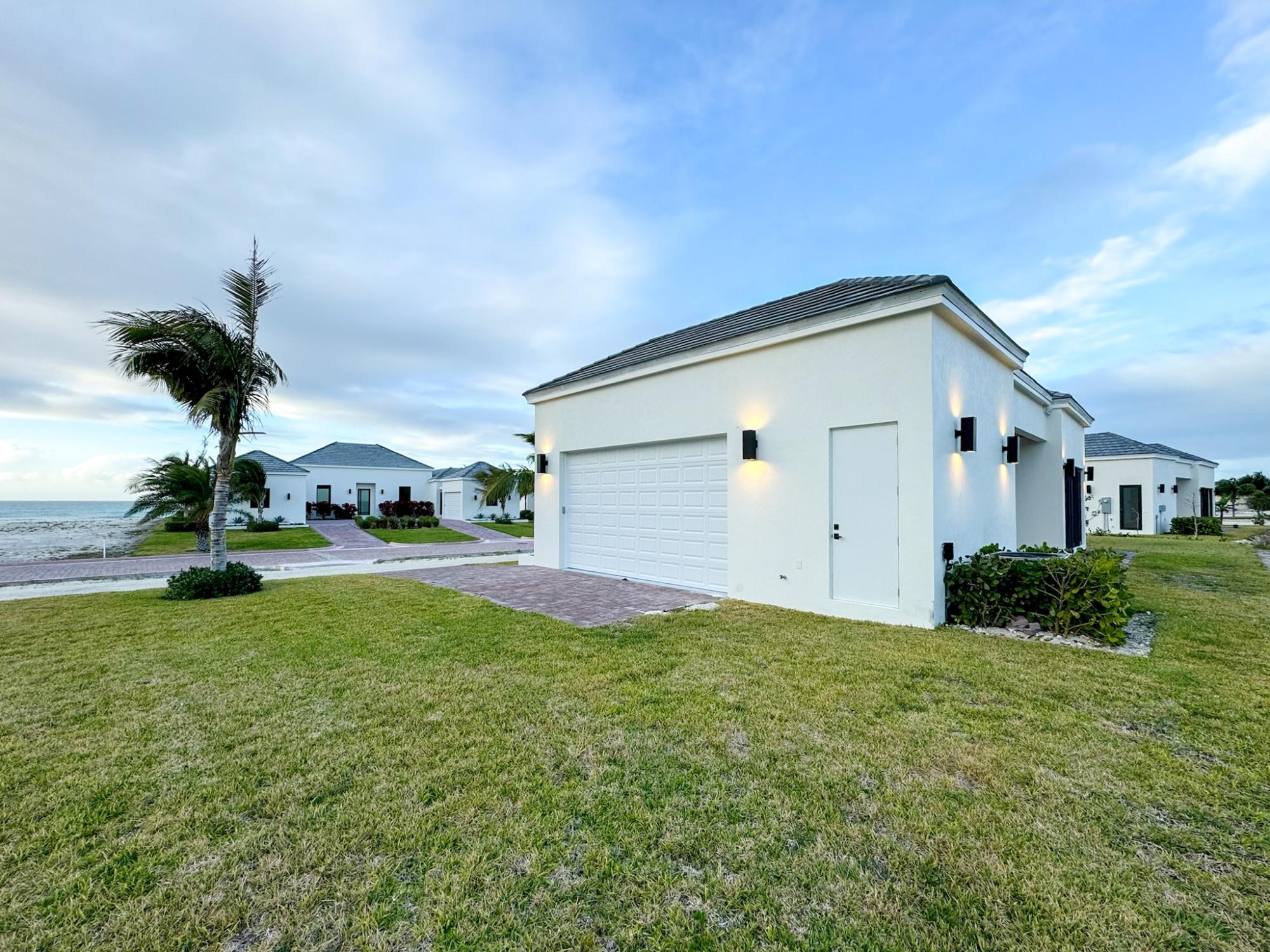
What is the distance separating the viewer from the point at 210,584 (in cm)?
871

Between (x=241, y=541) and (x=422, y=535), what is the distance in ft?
21.4

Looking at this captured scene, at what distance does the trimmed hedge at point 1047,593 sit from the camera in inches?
223

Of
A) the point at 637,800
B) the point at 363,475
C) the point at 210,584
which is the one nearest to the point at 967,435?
the point at 637,800

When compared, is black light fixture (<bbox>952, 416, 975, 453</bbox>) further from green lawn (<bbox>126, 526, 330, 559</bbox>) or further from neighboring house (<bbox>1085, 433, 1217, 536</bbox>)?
neighboring house (<bbox>1085, 433, 1217, 536</bbox>)

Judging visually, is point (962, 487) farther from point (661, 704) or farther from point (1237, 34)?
point (1237, 34)

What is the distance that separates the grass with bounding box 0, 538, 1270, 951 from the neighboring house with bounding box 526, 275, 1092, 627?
1.83 metres

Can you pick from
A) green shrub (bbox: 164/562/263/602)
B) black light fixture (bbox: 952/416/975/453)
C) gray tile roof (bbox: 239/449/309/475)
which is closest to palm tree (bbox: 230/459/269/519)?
gray tile roof (bbox: 239/449/309/475)

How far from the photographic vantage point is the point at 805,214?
41.9ft

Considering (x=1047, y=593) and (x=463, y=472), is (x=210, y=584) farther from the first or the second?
(x=463, y=472)

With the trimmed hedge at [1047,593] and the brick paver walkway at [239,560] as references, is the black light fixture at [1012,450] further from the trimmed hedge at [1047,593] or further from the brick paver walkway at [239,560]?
the brick paver walkway at [239,560]

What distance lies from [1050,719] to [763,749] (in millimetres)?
2187

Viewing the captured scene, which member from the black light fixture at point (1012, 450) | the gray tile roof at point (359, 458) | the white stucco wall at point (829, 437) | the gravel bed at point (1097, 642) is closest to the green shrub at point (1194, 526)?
the black light fixture at point (1012, 450)

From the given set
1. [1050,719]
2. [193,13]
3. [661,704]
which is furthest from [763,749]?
[193,13]

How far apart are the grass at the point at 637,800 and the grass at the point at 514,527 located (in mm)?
18710
